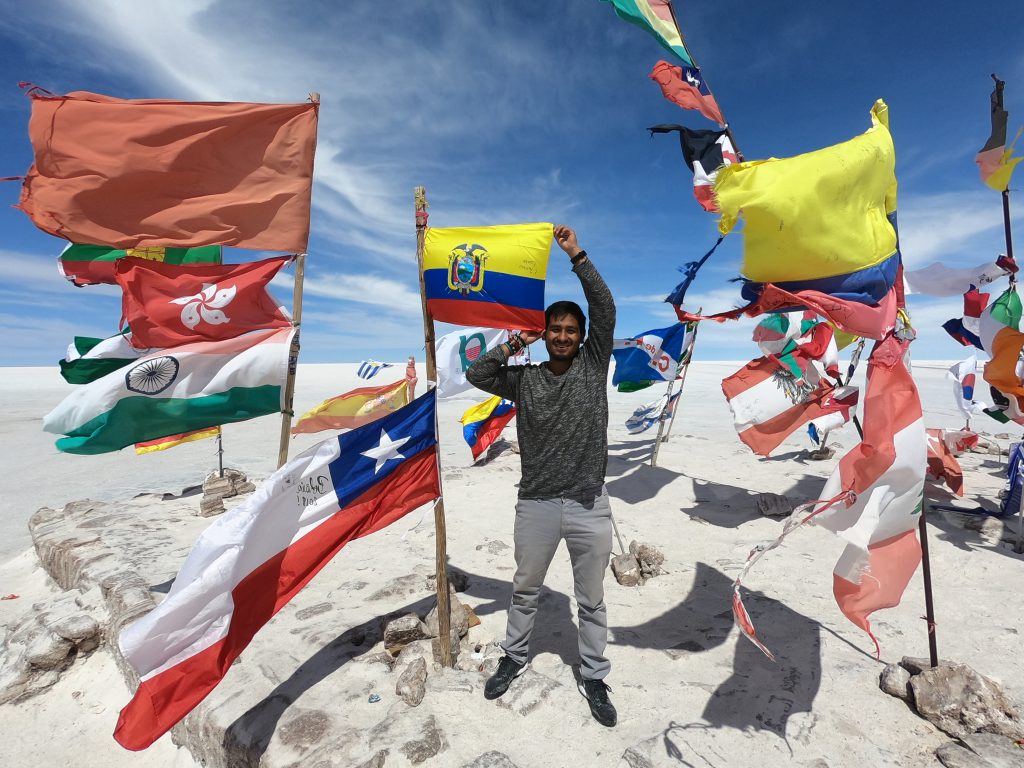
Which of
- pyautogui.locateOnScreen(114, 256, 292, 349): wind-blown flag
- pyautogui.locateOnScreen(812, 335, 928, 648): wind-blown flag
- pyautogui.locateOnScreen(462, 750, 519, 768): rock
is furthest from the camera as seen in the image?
pyautogui.locateOnScreen(114, 256, 292, 349): wind-blown flag

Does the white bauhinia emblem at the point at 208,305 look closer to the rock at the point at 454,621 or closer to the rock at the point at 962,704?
the rock at the point at 454,621

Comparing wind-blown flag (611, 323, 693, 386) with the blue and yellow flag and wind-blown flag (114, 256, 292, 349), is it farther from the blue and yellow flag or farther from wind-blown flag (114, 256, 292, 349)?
wind-blown flag (114, 256, 292, 349)

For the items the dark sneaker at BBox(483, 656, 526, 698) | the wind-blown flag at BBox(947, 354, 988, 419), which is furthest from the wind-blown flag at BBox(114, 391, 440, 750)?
the wind-blown flag at BBox(947, 354, 988, 419)

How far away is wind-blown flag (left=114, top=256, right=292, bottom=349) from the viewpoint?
4031 mm

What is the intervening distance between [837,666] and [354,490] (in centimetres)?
383

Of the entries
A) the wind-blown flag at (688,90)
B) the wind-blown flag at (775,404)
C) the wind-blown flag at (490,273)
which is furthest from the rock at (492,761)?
the wind-blown flag at (688,90)

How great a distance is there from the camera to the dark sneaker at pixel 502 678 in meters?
3.19

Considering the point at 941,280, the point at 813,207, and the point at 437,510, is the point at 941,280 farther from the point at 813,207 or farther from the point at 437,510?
the point at 437,510

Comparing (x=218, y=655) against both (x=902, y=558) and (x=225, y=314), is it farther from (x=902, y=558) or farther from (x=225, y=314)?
(x=902, y=558)

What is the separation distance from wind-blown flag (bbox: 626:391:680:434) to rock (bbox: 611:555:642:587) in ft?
16.2

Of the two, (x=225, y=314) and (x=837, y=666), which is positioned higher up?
(x=225, y=314)

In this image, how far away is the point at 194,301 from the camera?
13.7 ft

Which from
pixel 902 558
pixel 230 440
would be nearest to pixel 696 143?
pixel 902 558

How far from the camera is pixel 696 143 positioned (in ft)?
14.7
